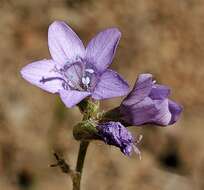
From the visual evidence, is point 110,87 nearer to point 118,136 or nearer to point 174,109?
point 118,136

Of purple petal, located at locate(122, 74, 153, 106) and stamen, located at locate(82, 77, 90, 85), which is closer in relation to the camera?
purple petal, located at locate(122, 74, 153, 106)

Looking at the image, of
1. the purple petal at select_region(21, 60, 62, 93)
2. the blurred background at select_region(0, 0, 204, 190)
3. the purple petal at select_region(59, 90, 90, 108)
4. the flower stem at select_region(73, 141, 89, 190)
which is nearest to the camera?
the purple petal at select_region(59, 90, 90, 108)

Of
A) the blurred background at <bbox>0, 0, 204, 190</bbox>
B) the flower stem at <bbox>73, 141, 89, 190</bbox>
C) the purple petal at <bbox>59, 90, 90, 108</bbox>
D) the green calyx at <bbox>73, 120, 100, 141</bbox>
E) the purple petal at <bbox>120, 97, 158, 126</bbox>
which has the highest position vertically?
→ the purple petal at <bbox>59, 90, 90, 108</bbox>

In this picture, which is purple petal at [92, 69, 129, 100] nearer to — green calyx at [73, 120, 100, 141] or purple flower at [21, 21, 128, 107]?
purple flower at [21, 21, 128, 107]

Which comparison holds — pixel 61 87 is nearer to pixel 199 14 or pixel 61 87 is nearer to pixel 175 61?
pixel 175 61

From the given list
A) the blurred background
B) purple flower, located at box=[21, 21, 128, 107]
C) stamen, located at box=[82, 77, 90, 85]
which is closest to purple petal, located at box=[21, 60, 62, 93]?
purple flower, located at box=[21, 21, 128, 107]

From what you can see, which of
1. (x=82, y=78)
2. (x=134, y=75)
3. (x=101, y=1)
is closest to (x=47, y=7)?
(x=101, y=1)

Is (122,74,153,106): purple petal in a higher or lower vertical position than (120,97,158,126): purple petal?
higher

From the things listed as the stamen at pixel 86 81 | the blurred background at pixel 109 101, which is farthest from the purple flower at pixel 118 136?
the blurred background at pixel 109 101
